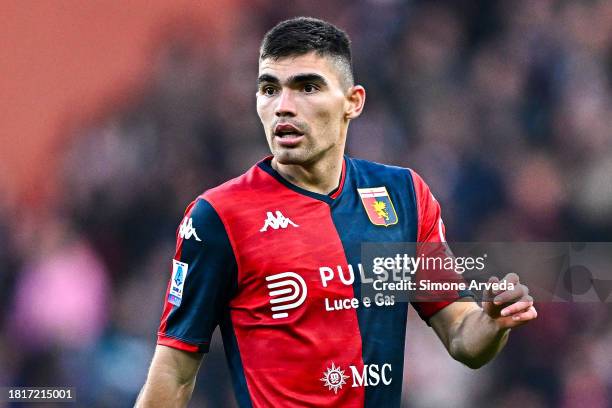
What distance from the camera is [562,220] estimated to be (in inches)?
298

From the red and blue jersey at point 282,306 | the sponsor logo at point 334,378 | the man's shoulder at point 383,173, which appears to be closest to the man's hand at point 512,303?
the red and blue jersey at point 282,306

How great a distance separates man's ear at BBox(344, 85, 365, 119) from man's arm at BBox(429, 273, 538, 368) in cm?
91

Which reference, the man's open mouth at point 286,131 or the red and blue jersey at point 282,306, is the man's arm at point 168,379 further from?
the man's open mouth at point 286,131

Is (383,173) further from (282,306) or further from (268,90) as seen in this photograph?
(282,306)

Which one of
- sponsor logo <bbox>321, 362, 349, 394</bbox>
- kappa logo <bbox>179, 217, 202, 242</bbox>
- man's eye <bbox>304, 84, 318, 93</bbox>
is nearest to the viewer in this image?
sponsor logo <bbox>321, 362, 349, 394</bbox>

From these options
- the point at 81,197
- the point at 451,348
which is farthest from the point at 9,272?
the point at 451,348

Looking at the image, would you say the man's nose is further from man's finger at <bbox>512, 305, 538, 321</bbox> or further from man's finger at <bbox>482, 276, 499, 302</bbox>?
man's finger at <bbox>512, 305, 538, 321</bbox>

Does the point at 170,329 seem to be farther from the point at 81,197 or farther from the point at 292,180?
the point at 81,197

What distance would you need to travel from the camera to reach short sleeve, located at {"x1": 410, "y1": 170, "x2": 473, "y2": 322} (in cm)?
416

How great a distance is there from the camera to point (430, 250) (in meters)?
4.21

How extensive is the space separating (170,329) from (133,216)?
12.3 feet

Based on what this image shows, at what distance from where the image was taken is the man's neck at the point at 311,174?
13.5 feet

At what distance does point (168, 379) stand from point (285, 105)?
3.77 feet

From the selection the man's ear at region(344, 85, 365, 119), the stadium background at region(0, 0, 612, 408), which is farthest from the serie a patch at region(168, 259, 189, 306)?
the stadium background at region(0, 0, 612, 408)
